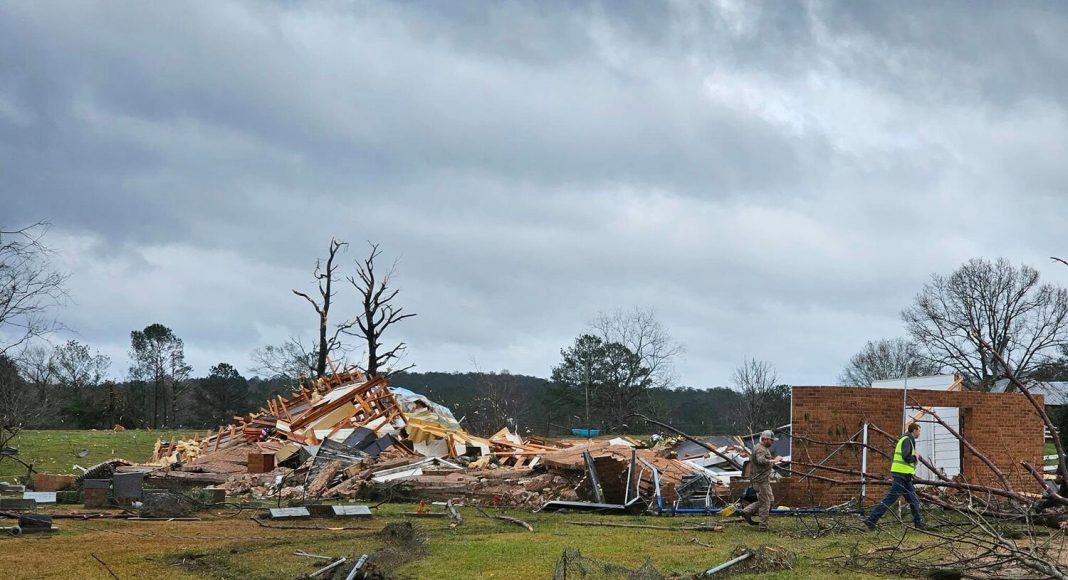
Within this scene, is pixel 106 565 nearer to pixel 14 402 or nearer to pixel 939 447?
pixel 939 447

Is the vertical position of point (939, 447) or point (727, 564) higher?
point (939, 447)

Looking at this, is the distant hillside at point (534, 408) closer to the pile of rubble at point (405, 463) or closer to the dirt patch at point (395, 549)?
the pile of rubble at point (405, 463)

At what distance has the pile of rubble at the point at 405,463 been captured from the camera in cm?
1770

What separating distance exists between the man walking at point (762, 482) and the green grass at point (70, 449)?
1910 cm

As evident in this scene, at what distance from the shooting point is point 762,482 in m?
13.9

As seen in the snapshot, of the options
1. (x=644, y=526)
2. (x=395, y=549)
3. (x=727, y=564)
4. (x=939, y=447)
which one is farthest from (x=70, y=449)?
(x=727, y=564)

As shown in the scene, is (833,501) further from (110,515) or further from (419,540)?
(110,515)

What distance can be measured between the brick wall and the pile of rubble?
79.7 inches

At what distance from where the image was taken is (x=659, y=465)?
19.0 meters

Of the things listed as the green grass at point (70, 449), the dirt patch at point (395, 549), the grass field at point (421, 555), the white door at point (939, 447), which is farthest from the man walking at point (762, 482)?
the green grass at point (70, 449)

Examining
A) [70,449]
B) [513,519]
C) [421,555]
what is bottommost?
[70,449]

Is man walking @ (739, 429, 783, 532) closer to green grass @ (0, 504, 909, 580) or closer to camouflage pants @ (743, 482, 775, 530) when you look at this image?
camouflage pants @ (743, 482, 775, 530)

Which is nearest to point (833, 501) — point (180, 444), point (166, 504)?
point (166, 504)

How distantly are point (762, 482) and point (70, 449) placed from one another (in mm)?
25709
